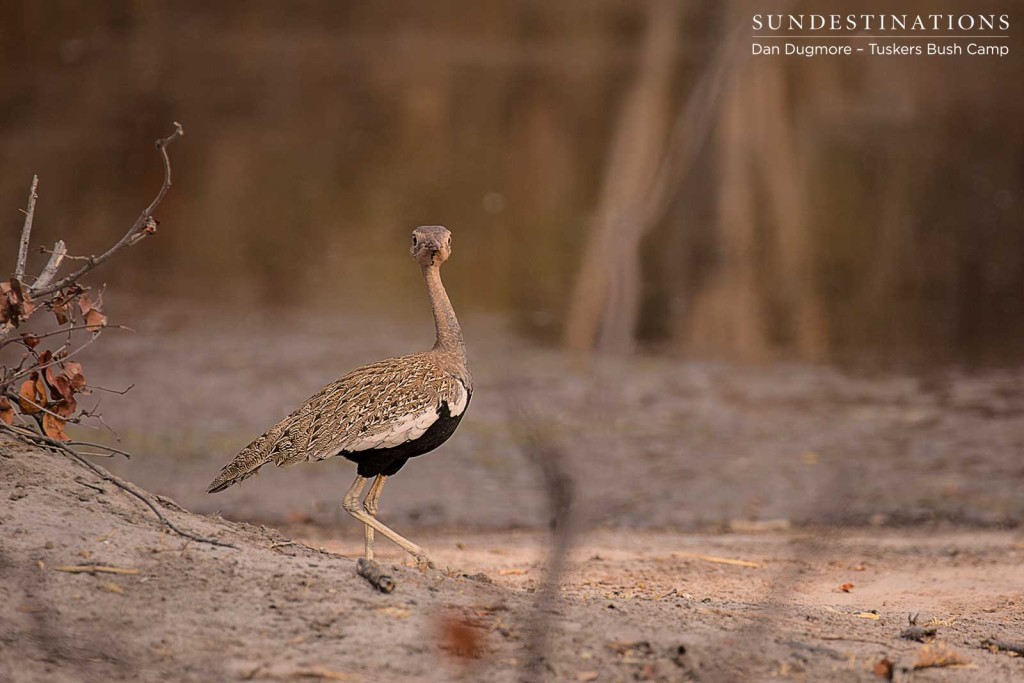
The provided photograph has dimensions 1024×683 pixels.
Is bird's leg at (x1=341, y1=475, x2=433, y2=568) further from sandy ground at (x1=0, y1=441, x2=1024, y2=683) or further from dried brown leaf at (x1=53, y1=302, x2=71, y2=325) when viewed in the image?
dried brown leaf at (x1=53, y1=302, x2=71, y2=325)

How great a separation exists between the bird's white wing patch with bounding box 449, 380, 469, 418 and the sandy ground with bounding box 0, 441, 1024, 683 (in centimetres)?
67

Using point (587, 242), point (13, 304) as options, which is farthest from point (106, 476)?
point (587, 242)

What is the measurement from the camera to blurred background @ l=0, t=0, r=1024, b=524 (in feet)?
29.0

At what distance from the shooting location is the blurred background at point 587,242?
29.0ft

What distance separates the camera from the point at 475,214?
1895cm

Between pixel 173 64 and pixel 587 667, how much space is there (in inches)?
1162

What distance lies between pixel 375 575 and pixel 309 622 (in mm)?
364

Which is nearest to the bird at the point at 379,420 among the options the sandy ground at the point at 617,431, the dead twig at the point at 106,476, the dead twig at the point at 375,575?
the dead twig at the point at 106,476

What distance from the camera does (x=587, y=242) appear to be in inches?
664

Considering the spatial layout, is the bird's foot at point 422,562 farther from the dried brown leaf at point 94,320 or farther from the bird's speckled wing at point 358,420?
the dried brown leaf at point 94,320

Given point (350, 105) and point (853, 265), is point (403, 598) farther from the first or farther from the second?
point (350, 105)

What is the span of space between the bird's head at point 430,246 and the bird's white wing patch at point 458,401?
53cm

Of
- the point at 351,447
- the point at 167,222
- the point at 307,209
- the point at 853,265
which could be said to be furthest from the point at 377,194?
the point at 351,447

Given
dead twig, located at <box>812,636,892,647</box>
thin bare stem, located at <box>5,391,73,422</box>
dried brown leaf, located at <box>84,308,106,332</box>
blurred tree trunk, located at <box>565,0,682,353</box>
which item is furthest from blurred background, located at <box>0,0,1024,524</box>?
thin bare stem, located at <box>5,391,73,422</box>
